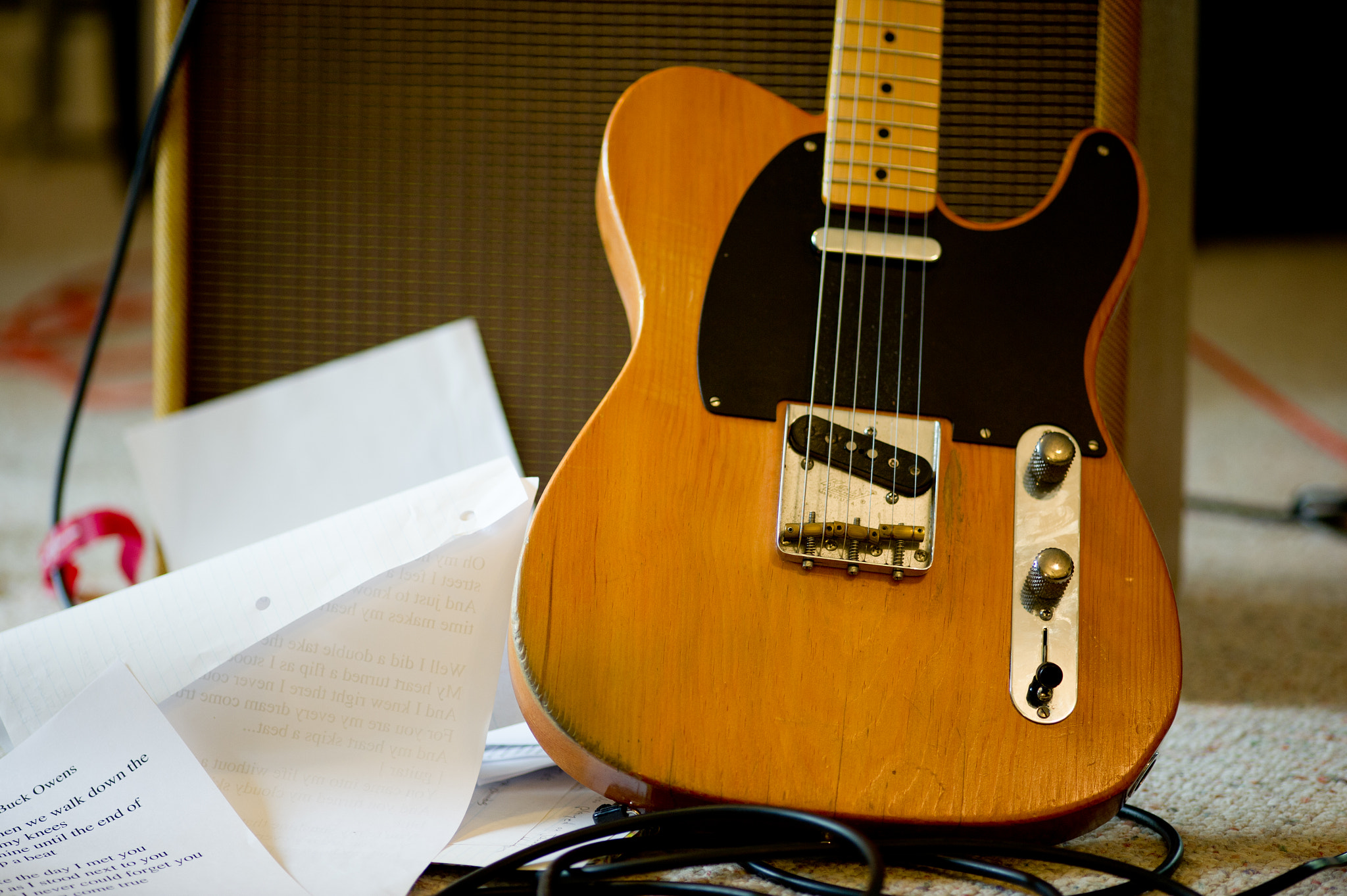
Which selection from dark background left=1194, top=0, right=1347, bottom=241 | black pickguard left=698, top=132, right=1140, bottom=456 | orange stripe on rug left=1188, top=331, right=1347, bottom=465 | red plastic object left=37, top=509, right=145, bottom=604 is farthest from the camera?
dark background left=1194, top=0, right=1347, bottom=241

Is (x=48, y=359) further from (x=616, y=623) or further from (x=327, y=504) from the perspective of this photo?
(x=616, y=623)

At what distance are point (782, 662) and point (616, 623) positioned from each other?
76mm

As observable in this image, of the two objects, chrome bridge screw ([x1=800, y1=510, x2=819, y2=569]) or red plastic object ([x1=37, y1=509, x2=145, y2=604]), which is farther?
red plastic object ([x1=37, y1=509, x2=145, y2=604])

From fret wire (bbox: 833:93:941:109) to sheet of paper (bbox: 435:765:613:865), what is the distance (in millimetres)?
405

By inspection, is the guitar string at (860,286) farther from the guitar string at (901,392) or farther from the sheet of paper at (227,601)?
the sheet of paper at (227,601)

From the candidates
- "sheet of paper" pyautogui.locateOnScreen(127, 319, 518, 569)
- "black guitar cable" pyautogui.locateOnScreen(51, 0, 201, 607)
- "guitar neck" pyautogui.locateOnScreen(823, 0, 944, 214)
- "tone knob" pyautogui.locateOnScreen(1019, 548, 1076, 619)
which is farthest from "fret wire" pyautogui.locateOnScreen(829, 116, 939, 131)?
"black guitar cable" pyautogui.locateOnScreen(51, 0, 201, 607)

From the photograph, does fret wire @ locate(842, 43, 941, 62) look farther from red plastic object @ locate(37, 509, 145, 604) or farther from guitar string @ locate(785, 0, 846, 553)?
red plastic object @ locate(37, 509, 145, 604)

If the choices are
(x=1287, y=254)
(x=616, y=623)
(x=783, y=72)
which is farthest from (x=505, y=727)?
(x=1287, y=254)

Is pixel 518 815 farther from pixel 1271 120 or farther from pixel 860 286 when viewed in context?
pixel 1271 120

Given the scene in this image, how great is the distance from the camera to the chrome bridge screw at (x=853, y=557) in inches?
17.4

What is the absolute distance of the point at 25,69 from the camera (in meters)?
2.31

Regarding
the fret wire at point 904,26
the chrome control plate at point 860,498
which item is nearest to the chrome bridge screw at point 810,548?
the chrome control plate at point 860,498

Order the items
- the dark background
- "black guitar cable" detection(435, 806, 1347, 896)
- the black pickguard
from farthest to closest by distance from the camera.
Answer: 1. the dark background
2. the black pickguard
3. "black guitar cable" detection(435, 806, 1347, 896)

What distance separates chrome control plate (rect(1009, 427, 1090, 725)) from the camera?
1.42 feet
